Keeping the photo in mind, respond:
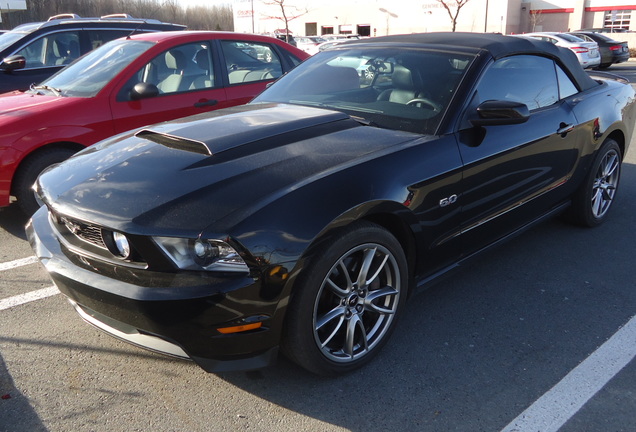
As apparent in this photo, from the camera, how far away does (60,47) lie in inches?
290

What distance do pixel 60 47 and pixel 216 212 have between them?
6.15 metres

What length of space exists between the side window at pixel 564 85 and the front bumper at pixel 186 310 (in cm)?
302

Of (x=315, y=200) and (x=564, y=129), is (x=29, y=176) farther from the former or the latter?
(x=564, y=129)

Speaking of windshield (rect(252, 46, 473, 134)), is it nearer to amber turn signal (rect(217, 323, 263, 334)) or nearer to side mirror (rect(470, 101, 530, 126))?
side mirror (rect(470, 101, 530, 126))

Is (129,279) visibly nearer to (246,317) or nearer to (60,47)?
(246,317)

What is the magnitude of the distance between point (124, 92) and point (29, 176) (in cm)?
113

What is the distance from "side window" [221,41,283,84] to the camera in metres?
5.91

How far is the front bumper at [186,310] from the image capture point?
229 centimetres

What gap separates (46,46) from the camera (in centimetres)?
727

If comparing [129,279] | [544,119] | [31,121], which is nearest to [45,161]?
[31,121]

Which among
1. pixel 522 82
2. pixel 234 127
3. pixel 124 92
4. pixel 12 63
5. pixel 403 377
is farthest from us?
pixel 12 63

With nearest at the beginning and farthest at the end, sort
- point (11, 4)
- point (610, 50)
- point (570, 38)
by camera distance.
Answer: point (570, 38), point (610, 50), point (11, 4)

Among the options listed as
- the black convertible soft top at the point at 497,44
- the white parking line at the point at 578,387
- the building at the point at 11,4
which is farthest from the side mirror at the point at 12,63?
the building at the point at 11,4

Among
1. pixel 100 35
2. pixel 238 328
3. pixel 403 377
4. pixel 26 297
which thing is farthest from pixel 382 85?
pixel 100 35
